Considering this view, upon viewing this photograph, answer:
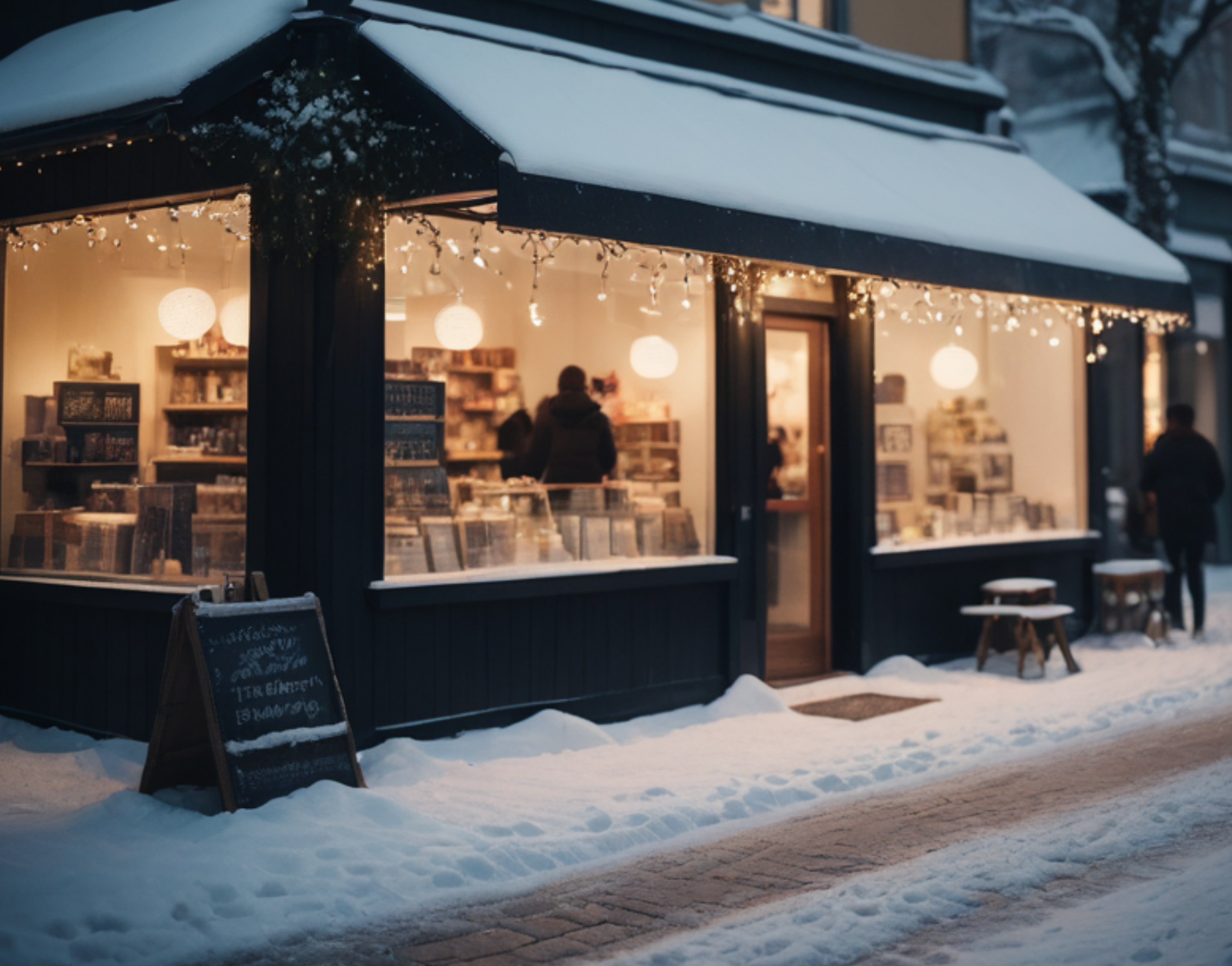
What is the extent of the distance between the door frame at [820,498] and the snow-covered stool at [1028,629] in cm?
107

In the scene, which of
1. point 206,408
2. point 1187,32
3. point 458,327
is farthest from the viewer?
point 1187,32

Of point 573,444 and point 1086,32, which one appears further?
point 1086,32

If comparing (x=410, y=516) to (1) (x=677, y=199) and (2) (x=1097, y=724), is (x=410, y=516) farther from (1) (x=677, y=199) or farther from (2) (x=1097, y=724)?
(2) (x=1097, y=724)

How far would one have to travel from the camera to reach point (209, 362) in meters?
7.95

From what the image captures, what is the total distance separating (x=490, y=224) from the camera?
859 centimetres

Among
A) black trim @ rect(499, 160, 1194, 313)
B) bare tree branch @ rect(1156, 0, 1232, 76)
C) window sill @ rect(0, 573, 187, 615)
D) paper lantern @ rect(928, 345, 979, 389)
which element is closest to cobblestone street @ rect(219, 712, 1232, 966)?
black trim @ rect(499, 160, 1194, 313)

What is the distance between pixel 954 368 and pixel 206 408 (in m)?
6.41

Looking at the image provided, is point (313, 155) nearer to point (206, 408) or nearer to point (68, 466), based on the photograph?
point (206, 408)

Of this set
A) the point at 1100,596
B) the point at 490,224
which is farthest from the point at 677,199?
the point at 1100,596

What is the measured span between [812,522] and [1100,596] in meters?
3.20

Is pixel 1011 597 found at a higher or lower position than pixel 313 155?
lower

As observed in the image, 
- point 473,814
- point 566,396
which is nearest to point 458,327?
point 566,396

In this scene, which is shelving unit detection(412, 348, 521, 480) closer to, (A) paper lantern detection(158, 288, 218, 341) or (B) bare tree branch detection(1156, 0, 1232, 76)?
(A) paper lantern detection(158, 288, 218, 341)

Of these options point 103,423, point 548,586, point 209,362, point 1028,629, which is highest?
point 209,362
